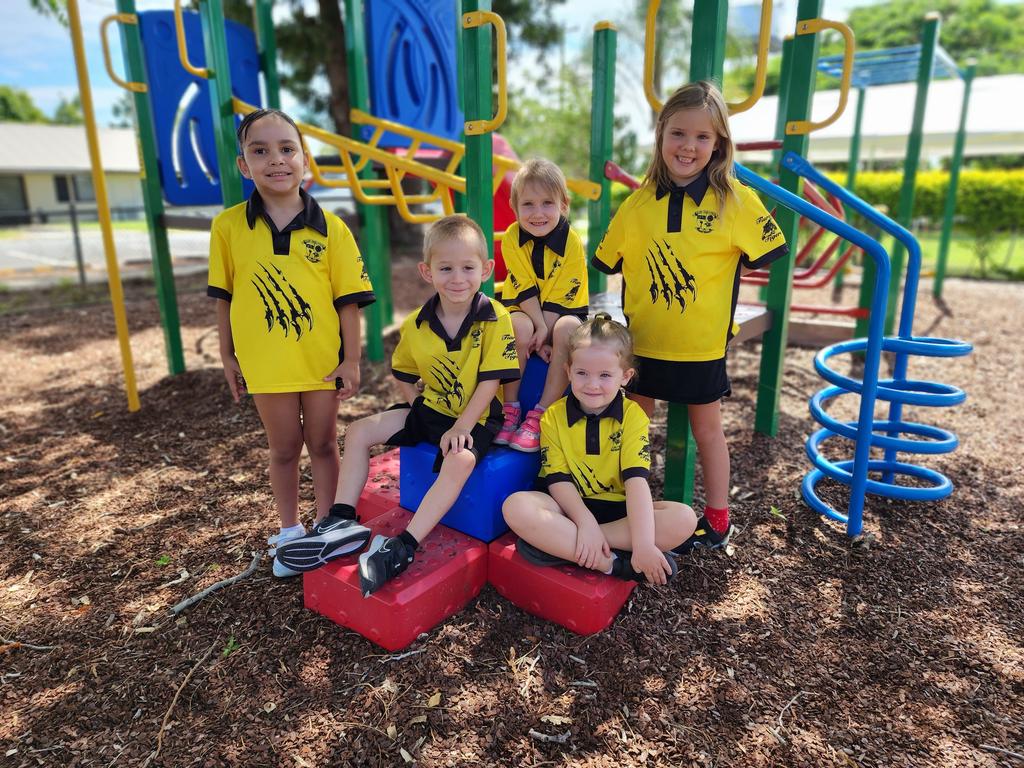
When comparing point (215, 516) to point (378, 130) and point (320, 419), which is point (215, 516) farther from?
point (378, 130)

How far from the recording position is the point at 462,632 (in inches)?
90.6

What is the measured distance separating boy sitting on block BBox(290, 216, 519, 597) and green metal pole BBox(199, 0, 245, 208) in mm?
2287

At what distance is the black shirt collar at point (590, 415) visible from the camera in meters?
2.43

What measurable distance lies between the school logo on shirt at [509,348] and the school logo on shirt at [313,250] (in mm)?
710

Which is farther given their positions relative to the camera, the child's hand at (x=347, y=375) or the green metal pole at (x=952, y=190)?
the green metal pole at (x=952, y=190)

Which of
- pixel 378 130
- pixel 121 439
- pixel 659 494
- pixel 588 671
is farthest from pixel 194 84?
pixel 588 671

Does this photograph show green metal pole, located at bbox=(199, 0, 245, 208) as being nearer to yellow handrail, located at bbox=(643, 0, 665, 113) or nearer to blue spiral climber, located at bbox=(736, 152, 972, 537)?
yellow handrail, located at bbox=(643, 0, 665, 113)

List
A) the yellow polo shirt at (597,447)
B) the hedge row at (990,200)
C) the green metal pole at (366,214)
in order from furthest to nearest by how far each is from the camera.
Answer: the hedge row at (990,200) < the green metal pole at (366,214) < the yellow polo shirt at (597,447)

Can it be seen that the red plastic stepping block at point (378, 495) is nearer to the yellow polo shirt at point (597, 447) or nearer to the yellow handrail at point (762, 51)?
the yellow polo shirt at point (597, 447)

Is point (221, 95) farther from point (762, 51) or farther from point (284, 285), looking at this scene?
point (762, 51)

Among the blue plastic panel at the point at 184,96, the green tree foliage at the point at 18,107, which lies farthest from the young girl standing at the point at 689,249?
the green tree foliage at the point at 18,107

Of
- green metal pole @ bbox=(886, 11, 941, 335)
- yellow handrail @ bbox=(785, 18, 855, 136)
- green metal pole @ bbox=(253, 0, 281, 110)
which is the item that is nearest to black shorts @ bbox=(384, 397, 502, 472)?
yellow handrail @ bbox=(785, 18, 855, 136)

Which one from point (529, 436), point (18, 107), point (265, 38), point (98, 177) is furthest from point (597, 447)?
point (18, 107)

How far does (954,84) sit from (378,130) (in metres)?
14.2
